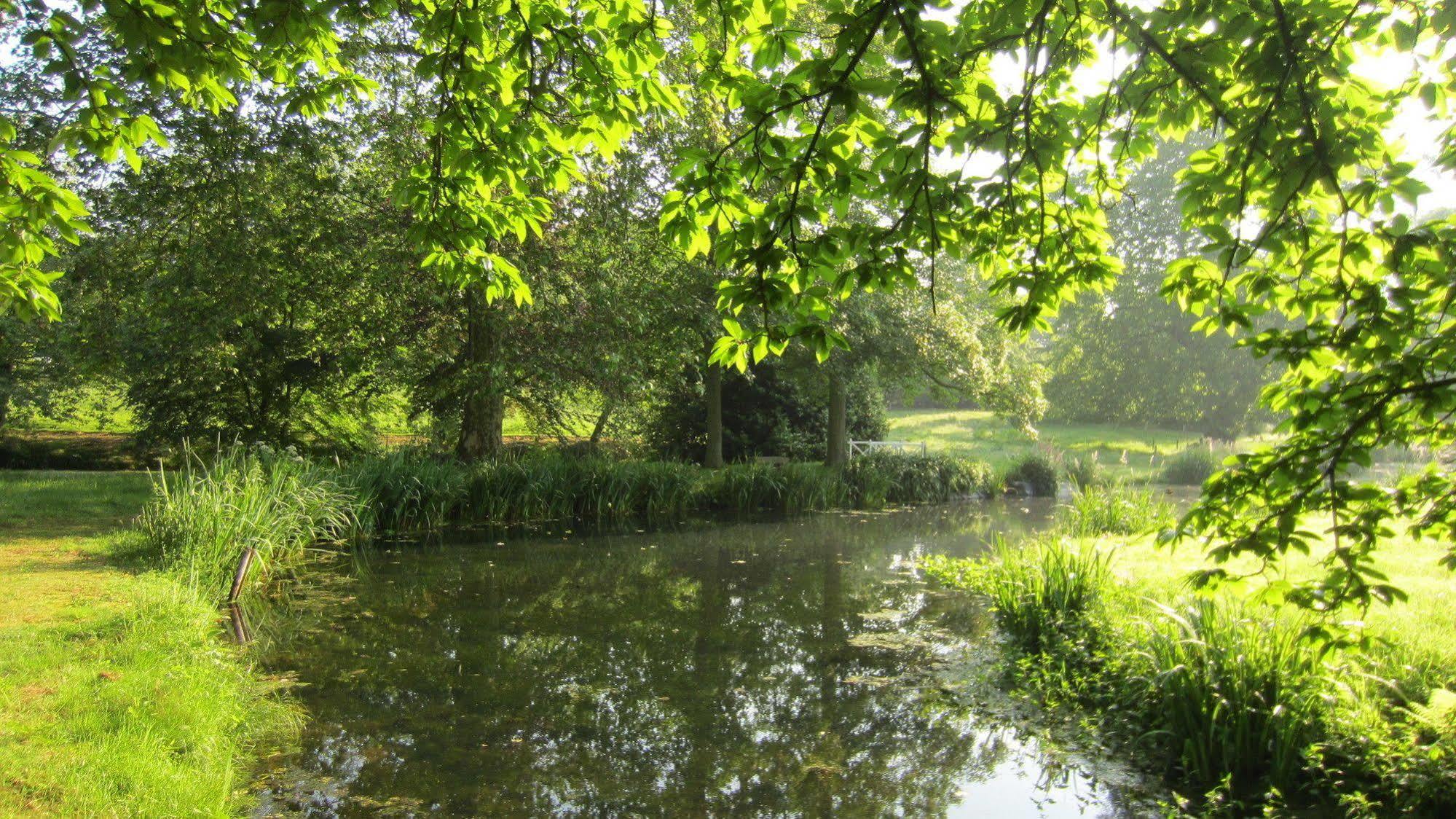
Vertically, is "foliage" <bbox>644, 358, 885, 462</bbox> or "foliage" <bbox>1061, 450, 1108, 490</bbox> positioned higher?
"foliage" <bbox>644, 358, 885, 462</bbox>

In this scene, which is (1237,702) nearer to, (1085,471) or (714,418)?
(714,418)

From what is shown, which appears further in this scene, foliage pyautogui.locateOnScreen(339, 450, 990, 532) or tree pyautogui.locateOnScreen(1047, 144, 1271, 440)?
tree pyautogui.locateOnScreen(1047, 144, 1271, 440)

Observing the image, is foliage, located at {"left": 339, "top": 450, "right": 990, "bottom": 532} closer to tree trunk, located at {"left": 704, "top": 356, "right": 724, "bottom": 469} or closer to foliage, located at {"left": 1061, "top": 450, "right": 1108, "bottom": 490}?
tree trunk, located at {"left": 704, "top": 356, "right": 724, "bottom": 469}

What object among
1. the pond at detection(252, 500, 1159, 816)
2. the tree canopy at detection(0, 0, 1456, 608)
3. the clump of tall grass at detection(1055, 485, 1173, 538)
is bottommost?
the pond at detection(252, 500, 1159, 816)

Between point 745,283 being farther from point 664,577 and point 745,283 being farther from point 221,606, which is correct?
point 664,577

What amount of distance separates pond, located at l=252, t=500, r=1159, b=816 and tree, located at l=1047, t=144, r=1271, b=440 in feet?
74.0

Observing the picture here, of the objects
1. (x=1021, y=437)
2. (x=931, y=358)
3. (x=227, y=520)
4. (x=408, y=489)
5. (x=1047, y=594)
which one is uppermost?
(x=931, y=358)

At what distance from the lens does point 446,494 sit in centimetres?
1201

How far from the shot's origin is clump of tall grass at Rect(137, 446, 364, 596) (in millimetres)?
7020

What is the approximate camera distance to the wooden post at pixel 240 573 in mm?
6945

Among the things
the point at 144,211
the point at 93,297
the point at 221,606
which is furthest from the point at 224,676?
the point at 93,297

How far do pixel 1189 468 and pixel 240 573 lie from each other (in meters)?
17.9

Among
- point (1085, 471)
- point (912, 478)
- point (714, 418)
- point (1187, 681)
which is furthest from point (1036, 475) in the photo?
point (1187, 681)

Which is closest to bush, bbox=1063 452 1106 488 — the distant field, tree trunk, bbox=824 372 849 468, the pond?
tree trunk, bbox=824 372 849 468
